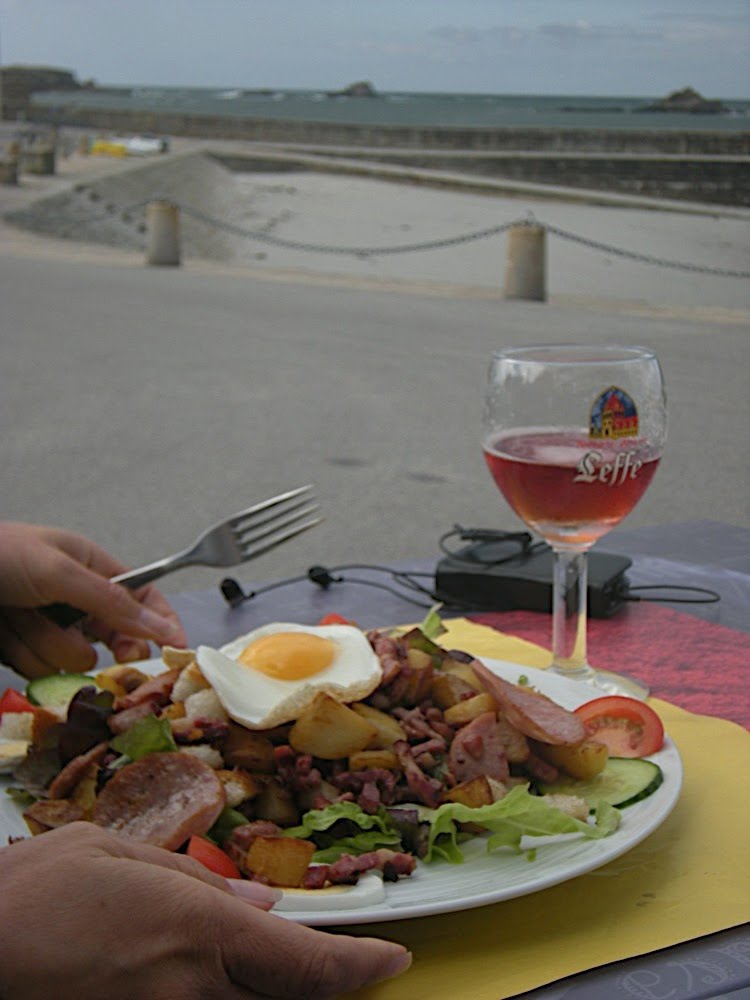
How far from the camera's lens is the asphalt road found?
5.79 meters

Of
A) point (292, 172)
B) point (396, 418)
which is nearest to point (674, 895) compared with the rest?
point (396, 418)

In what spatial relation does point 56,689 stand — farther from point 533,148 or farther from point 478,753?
point 533,148

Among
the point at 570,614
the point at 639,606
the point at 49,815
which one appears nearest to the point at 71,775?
the point at 49,815

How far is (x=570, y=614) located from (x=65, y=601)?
58 centimetres

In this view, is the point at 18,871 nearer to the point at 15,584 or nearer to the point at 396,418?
the point at 15,584

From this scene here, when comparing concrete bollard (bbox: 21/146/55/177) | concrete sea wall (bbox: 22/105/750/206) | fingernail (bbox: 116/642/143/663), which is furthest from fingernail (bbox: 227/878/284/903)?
concrete bollard (bbox: 21/146/55/177)

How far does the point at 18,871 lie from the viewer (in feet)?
2.40

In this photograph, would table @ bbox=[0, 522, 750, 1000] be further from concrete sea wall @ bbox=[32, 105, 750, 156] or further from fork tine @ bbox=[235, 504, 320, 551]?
concrete sea wall @ bbox=[32, 105, 750, 156]

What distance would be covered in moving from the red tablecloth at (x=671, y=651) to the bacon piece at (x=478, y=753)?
0.37 meters

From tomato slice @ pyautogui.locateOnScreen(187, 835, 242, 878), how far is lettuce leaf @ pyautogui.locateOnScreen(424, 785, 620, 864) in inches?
5.2

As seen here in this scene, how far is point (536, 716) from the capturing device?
3.28 feet

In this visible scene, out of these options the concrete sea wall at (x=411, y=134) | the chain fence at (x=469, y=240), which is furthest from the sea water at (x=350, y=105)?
the chain fence at (x=469, y=240)

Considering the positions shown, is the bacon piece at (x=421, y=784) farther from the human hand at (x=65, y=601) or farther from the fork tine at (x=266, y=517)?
the fork tine at (x=266, y=517)

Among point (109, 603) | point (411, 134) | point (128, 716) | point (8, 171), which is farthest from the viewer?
point (411, 134)
